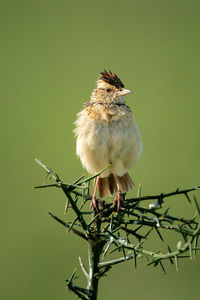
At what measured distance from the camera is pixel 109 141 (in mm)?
4254

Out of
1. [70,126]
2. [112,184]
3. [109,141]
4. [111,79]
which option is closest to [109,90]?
[111,79]

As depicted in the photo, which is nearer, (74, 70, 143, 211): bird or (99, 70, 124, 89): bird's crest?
(74, 70, 143, 211): bird

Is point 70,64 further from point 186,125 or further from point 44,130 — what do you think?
point 186,125

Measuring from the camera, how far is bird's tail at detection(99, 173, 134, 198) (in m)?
4.55

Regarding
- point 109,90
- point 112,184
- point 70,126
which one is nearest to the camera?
point 112,184

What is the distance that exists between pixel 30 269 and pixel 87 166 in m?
1.76

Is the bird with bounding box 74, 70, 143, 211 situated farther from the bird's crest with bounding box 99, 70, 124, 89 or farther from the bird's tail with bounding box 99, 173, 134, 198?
the bird's crest with bounding box 99, 70, 124, 89

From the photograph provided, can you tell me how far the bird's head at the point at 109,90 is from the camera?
4.77 metres

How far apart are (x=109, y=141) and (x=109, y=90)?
0.83m

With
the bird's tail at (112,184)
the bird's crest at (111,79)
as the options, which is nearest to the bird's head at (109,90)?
the bird's crest at (111,79)

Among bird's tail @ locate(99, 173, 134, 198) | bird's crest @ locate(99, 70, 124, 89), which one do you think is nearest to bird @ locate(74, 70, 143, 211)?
bird's tail @ locate(99, 173, 134, 198)

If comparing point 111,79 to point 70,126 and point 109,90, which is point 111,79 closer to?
point 109,90

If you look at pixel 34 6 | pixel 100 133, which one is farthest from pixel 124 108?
pixel 34 6

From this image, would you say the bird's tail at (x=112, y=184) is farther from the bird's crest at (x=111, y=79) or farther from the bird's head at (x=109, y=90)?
the bird's crest at (x=111, y=79)
